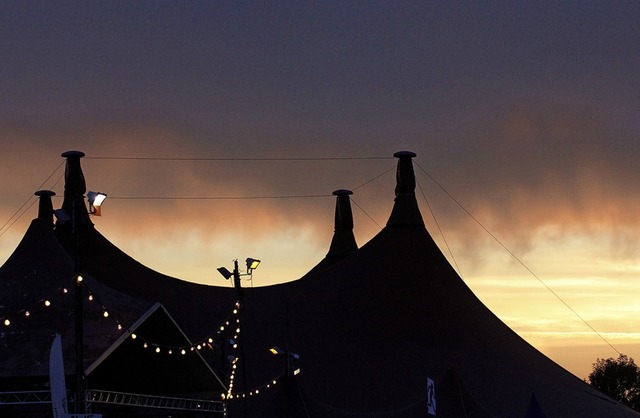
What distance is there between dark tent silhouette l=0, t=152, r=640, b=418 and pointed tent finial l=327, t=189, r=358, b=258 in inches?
335

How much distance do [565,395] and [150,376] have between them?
419 inches

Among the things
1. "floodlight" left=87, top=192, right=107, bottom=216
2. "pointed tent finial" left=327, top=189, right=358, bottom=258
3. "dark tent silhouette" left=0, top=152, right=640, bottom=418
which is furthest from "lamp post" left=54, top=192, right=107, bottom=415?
"pointed tent finial" left=327, top=189, right=358, bottom=258

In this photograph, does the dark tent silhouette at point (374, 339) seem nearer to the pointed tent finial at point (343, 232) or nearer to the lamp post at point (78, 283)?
the lamp post at point (78, 283)

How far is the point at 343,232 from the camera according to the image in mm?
43312

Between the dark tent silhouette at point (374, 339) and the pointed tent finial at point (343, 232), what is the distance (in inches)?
335

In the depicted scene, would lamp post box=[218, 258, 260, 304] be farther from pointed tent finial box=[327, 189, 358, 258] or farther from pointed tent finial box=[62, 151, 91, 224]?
pointed tent finial box=[327, 189, 358, 258]

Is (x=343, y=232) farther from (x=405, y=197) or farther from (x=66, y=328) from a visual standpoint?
(x=66, y=328)

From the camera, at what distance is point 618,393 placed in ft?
220

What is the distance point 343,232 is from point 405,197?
885 cm

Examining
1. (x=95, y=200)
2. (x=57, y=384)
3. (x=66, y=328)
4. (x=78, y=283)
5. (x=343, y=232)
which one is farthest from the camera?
(x=343, y=232)

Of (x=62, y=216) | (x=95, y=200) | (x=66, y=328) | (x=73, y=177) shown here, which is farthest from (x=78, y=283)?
(x=73, y=177)

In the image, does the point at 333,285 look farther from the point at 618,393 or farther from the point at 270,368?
the point at 618,393

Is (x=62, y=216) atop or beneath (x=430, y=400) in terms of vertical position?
atop

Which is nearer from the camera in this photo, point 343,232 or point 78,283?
point 78,283
